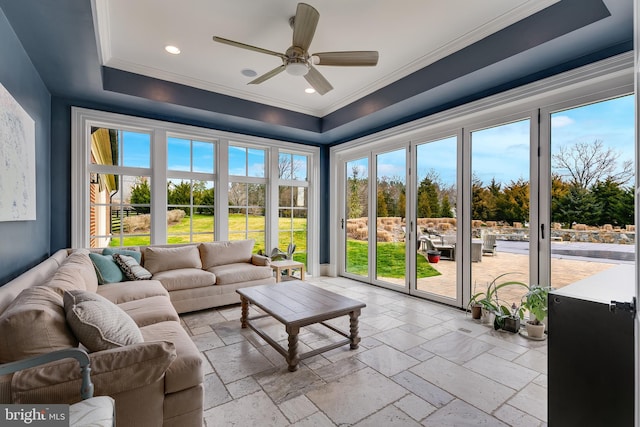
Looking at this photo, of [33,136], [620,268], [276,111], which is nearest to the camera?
[620,268]

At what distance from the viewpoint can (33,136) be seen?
2703 millimetres

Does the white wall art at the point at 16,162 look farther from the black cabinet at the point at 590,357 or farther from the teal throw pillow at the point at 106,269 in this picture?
the black cabinet at the point at 590,357

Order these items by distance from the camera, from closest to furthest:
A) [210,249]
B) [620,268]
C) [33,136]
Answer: [620,268]
[33,136]
[210,249]

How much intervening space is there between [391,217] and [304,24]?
10.3 ft

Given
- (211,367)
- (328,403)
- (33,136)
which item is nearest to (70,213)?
(33,136)

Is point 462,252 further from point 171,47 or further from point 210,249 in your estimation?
point 171,47

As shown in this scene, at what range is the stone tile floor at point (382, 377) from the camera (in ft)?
5.85

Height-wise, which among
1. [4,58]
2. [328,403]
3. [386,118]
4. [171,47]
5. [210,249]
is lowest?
[328,403]

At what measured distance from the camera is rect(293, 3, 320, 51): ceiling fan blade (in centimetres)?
206

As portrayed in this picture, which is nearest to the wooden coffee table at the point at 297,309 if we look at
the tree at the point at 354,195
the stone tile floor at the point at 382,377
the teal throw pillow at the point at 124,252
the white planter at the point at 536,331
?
the stone tile floor at the point at 382,377

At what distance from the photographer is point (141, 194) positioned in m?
4.16

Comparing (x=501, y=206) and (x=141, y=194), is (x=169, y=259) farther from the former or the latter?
(x=501, y=206)

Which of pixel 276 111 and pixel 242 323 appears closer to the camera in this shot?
pixel 242 323

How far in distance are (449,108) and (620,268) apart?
2.51 metres
